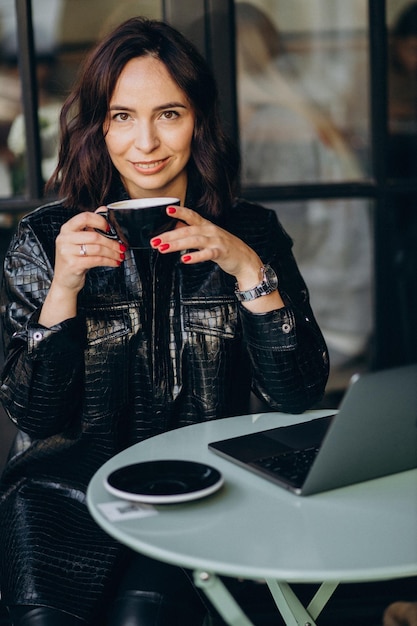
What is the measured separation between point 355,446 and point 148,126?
86cm

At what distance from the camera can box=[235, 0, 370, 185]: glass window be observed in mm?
2799

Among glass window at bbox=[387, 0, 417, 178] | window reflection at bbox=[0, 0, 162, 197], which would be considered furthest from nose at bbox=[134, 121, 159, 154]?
glass window at bbox=[387, 0, 417, 178]

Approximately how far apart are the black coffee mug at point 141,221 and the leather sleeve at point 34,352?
0.75 feet

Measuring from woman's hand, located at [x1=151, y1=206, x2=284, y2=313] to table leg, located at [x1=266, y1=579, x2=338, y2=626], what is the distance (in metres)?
0.50

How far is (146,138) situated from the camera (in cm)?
173

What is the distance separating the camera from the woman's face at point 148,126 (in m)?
1.76

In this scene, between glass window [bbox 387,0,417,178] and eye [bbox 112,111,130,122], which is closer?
eye [bbox 112,111,130,122]

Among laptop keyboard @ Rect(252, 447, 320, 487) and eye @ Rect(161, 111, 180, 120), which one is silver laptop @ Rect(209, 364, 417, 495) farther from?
eye @ Rect(161, 111, 180, 120)

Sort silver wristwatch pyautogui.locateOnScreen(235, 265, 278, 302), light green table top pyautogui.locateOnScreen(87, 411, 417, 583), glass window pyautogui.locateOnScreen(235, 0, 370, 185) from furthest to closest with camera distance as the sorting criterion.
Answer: glass window pyautogui.locateOnScreen(235, 0, 370, 185), silver wristwatch pyautogui.locateOnScreen(235, 265, 278, 302), light green table top pyautogui.locateOnScreen(87, 411, 417, 583)

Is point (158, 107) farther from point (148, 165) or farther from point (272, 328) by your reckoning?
point (272, 328)

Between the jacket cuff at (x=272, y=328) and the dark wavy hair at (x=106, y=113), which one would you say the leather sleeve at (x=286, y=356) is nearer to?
the jacket cuff at (x=272, y=328)

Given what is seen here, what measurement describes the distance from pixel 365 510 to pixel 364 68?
1.99 metres

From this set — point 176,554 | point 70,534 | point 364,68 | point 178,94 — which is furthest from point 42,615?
point 364,68

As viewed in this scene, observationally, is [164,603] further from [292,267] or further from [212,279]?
[292,267]
